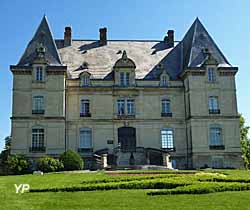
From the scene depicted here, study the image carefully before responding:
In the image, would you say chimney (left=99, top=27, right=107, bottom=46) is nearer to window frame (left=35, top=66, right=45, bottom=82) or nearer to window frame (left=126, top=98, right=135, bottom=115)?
window frame (left=126, top=98, right=135, bottom=115)

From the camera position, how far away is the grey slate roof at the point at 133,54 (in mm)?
39031

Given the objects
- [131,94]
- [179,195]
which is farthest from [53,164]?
[179,195]

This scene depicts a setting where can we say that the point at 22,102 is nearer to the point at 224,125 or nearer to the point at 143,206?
the point at 224,125

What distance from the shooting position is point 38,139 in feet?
117

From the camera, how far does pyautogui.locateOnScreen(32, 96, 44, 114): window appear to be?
36.2m

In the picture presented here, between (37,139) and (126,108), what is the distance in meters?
8.78

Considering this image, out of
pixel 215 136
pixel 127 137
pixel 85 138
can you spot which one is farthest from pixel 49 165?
pixel 215 136

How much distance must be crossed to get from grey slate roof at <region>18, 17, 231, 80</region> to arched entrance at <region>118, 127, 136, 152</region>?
5.23 metres

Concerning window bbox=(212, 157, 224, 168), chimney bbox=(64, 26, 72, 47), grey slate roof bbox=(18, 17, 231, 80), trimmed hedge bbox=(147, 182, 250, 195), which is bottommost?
trimmed hedge bbox=(147, 182, 250, 195)

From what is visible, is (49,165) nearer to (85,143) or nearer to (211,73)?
(85,143)

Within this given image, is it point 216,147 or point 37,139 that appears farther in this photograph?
point 216,147

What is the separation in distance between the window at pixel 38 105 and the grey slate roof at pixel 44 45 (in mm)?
3496

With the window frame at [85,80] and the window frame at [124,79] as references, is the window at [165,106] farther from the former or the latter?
the window frame at [85,80]

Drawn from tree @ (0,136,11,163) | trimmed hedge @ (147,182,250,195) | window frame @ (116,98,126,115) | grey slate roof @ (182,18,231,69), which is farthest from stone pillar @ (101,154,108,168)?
trimmed hedge @ (147,182,250,195)
